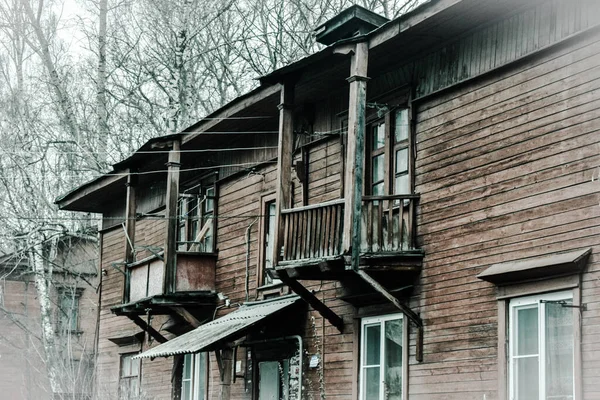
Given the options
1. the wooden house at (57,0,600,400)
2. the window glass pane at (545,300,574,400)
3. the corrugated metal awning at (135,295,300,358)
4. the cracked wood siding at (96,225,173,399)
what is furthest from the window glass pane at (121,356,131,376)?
the window glass pane at (545,300,574,400)

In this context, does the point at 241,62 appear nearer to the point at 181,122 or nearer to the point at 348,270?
the point at 181,122

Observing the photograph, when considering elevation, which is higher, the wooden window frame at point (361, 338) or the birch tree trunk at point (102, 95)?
the birch tree trunk at point (102, 95)

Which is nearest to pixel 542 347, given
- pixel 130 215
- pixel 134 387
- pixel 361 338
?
pixel 361 338

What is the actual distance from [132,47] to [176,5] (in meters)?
2.57

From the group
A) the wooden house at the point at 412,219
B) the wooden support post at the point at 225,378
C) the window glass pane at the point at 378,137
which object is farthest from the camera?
the wooden support post at the point at 225,378

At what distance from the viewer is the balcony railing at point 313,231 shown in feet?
46.1

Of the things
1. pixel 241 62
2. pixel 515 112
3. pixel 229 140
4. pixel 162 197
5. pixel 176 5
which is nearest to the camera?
pixel 515 112

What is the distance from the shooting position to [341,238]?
1395 centimetres

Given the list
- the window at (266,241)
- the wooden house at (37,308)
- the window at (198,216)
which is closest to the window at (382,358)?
the window at (266,241)

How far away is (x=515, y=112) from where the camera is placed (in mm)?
12844

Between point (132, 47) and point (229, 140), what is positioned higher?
point (132, 47)

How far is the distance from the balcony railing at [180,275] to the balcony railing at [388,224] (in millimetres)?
6115

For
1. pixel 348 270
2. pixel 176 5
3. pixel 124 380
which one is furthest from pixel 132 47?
pixel 348 270

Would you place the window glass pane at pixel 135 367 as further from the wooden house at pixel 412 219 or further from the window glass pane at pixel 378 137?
the window glass pane at pixel 378 137
